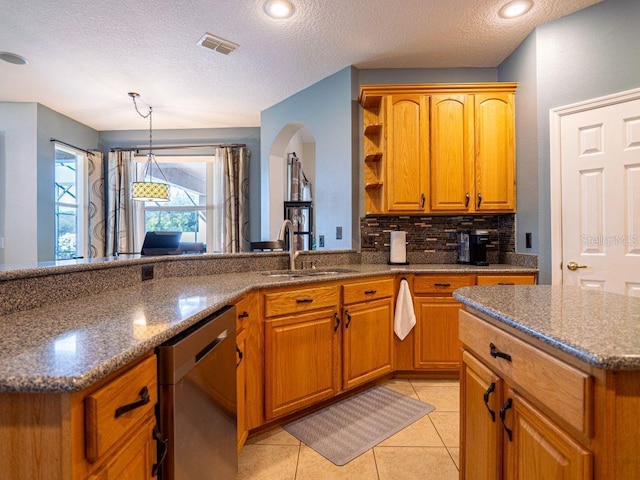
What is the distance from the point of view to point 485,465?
1.09 m

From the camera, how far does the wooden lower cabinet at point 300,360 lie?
183cm

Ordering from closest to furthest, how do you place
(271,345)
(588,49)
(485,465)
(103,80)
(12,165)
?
1. (485,465)
2. (271,345)
3. (588,49)
4. (103,80)
5. (12,165)

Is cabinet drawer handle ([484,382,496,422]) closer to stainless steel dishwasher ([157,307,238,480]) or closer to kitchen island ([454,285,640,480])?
kitchen island ([454,285,640,480])

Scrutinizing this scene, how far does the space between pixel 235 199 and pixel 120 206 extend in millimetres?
1671

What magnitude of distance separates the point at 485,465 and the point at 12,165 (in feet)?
17.2

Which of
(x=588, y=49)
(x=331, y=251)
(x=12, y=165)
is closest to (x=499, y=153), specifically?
(x=588, y=49)

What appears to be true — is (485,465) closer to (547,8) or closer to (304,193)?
(547,8)

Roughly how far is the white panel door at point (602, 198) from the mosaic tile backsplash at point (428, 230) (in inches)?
27.2

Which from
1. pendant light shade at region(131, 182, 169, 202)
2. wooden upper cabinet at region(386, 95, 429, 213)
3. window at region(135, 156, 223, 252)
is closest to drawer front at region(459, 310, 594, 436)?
wooden upper cabinet at region(386, 95, 429, 213)

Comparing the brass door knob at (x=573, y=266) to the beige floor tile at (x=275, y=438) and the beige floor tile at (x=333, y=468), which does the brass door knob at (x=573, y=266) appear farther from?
the beige floor tile at (x=275, y=438)

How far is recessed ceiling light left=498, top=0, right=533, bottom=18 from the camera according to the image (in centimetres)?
224

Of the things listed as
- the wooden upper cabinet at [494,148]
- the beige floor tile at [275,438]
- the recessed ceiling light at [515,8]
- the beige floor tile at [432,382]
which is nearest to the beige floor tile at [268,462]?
the beige floor tile at [275,438]

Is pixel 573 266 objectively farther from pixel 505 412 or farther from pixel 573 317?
pixel 505 412

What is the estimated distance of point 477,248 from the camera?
9.27 ft
